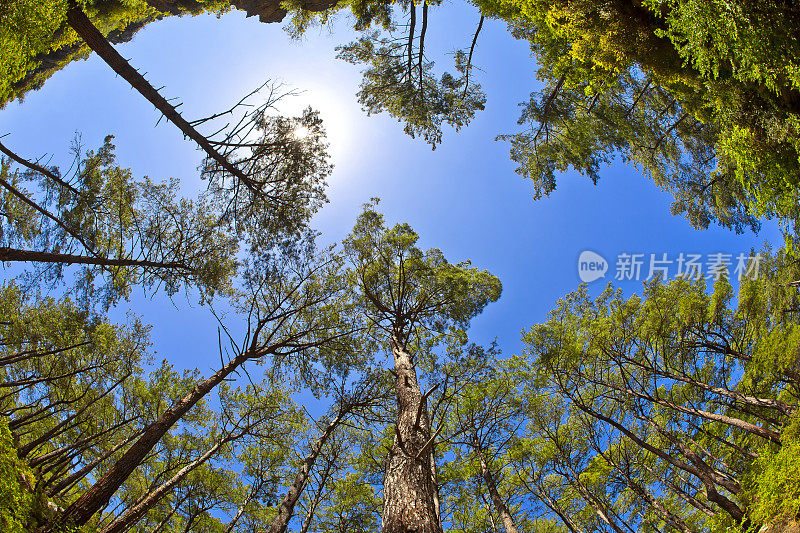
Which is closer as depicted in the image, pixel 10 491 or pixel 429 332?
pixel 10 491

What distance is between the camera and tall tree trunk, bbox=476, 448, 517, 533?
23.5 ft

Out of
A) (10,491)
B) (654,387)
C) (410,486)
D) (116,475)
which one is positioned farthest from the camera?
(654,387)

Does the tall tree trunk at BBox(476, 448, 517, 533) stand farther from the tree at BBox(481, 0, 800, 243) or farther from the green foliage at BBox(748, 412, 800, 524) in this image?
the tree at BBox(481, 0, 800, 243)

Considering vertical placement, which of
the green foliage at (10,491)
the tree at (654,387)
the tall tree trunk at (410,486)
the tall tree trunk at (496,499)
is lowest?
the green foliage at (10,491)

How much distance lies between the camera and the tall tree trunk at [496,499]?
23.5 ft

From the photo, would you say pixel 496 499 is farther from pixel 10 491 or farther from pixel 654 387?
pixel 10 491

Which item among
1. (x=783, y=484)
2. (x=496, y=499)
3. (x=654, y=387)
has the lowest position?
(x=783, y=484)

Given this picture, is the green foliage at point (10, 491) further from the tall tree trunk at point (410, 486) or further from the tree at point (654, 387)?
the tree at point (654, 387)

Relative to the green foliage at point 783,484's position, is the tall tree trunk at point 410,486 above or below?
below

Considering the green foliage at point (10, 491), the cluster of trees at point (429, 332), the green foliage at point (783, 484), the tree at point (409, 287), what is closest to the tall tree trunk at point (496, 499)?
the cluster of trees at point (429, 332)

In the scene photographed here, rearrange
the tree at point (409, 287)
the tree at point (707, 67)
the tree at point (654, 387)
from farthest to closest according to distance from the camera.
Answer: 1. the tree at point (409, 287)
2. the tree at point (654, 387)
3. the tree at point (707, 67)

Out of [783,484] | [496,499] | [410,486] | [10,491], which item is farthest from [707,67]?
[496,499]

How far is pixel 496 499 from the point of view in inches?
306

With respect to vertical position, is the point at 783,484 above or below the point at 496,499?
below
